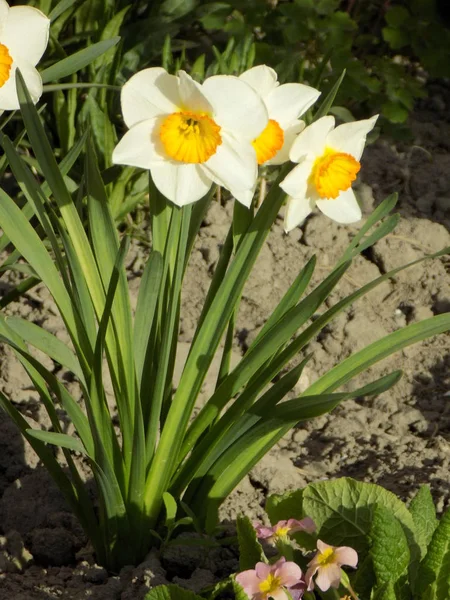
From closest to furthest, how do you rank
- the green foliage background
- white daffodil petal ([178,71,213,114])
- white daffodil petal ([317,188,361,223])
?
white daffodil petal ([178,71,213,114]), white daffodil petal ([317,188,361,223]), the green foliage background

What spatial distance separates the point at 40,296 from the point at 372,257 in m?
1.01

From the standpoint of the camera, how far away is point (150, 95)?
1.29 meters

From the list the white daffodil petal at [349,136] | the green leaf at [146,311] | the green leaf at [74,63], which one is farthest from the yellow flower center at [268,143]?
the green leaf at [74,63]

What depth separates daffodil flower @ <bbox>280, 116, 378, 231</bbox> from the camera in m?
1.40

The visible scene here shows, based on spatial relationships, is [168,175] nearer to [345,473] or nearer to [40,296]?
[345,473]

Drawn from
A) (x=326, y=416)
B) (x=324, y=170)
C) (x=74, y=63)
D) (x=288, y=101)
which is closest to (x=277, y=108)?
(x=288, y=101)

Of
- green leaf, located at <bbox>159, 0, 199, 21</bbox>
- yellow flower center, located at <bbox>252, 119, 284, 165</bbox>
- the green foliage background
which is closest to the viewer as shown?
yellow flower center, located at <bbox>252, 119, 284, 165</bbox>

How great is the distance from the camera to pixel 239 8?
2957 mm

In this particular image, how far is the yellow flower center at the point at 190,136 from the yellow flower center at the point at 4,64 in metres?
0.25

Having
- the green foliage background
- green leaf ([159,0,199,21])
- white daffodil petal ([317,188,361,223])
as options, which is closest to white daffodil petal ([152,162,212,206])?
white daffodil petal ([317,188,361,223])

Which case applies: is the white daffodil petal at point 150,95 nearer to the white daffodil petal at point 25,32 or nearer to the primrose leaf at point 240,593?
the white daffodil petal at point 25,32

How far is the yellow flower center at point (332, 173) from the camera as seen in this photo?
1.40m

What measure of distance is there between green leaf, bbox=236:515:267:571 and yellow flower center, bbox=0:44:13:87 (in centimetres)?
78

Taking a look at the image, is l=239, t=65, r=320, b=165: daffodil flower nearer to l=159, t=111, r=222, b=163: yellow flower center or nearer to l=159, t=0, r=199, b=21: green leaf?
l=159, t=111, r=222, b=163: yellow flower center
